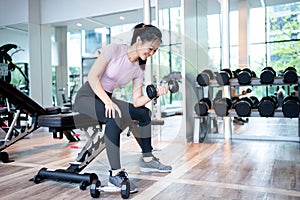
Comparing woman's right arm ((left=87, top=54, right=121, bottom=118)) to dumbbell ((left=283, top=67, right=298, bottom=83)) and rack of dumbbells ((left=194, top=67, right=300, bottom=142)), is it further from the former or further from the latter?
dumbbell ((left=283, top=67, right=298, bottom=83))

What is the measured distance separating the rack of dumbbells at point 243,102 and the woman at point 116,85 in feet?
5.18

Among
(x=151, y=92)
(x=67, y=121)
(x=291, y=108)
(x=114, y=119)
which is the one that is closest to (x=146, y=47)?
(x=151, y=92)

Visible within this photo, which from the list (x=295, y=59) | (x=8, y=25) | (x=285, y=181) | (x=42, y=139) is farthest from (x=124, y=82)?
(x=8, y=25)

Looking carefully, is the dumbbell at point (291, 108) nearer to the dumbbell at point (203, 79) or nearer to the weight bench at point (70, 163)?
the dumbbell at point (203, 79)

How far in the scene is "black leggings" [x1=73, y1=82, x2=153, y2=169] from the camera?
186cm

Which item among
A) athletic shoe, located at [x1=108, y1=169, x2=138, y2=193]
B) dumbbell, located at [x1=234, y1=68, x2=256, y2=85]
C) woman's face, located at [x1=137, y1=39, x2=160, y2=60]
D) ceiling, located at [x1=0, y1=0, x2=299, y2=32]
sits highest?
ceiling, located at [x1=0, y1=0, x2=299, y2=32]

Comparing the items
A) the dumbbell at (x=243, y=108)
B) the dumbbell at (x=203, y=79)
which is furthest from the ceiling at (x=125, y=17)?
the dumbbell at (x=243, y=108)

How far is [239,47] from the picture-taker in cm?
455

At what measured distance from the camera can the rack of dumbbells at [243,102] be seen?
3.28 meters

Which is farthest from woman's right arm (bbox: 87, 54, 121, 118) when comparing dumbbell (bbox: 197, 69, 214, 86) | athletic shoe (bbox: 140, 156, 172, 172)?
dumbbell (bbox: 197, 69, 214, 86)

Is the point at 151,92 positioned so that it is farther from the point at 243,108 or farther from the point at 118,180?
the point at 243,108

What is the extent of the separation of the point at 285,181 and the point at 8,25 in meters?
5.67

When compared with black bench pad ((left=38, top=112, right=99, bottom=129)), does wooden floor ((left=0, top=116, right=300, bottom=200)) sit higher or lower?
lower

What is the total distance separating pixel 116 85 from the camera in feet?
6.77
